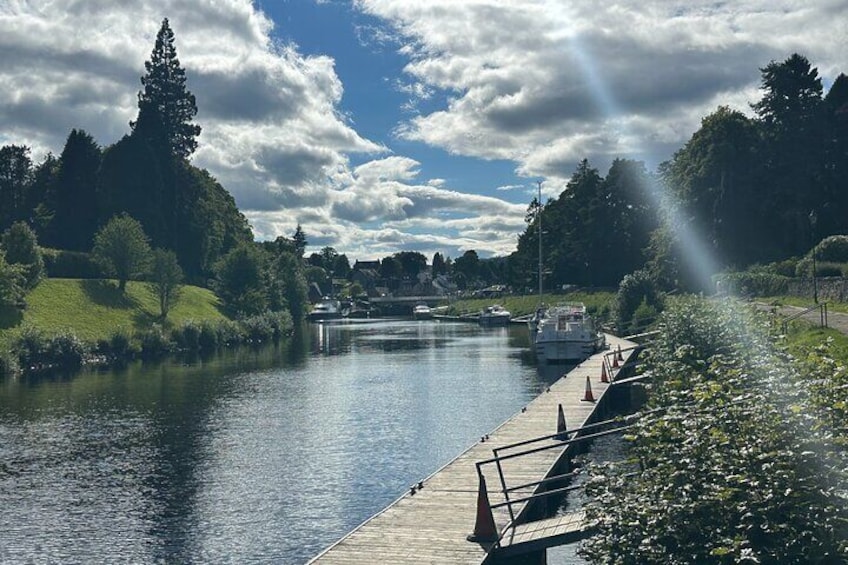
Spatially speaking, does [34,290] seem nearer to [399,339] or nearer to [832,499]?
[399,339]

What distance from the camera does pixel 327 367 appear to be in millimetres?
67250

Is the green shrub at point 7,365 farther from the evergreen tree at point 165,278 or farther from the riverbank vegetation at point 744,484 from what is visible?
the riverbank vegetation at point 744,484

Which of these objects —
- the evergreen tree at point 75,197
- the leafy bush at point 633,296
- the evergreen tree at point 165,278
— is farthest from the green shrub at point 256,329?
the leafy bush at point 633,296

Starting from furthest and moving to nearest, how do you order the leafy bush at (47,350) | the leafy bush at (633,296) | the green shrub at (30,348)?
the leafy bush at (633,296), the leafy bush at (47,350), the green shrub at (30,348)

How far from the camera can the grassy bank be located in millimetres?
111125

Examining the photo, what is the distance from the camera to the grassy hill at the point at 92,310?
73.9 m

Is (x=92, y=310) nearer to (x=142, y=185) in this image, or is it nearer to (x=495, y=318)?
(x=142, y=185)

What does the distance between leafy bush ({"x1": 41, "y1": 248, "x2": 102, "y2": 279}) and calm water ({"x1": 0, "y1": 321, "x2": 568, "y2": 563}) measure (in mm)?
31419

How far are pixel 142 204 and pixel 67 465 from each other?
277 ft

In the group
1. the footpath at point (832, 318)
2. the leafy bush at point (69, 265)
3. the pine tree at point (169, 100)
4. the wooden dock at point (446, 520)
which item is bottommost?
the wooden dock at point (446, 520)

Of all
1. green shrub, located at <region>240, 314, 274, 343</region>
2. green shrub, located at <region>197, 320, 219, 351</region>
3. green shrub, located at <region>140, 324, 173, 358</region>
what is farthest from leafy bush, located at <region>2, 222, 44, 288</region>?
green shrub, located at <region>240, 314, 274, 343</region>

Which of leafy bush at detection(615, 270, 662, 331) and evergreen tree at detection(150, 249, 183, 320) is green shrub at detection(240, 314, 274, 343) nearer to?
evergreen tree at detection(150, 249, 183, 320)

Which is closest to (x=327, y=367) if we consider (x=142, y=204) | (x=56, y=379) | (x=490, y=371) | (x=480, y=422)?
(x=490, y=371)

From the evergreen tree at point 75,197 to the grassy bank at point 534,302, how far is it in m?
68.1
